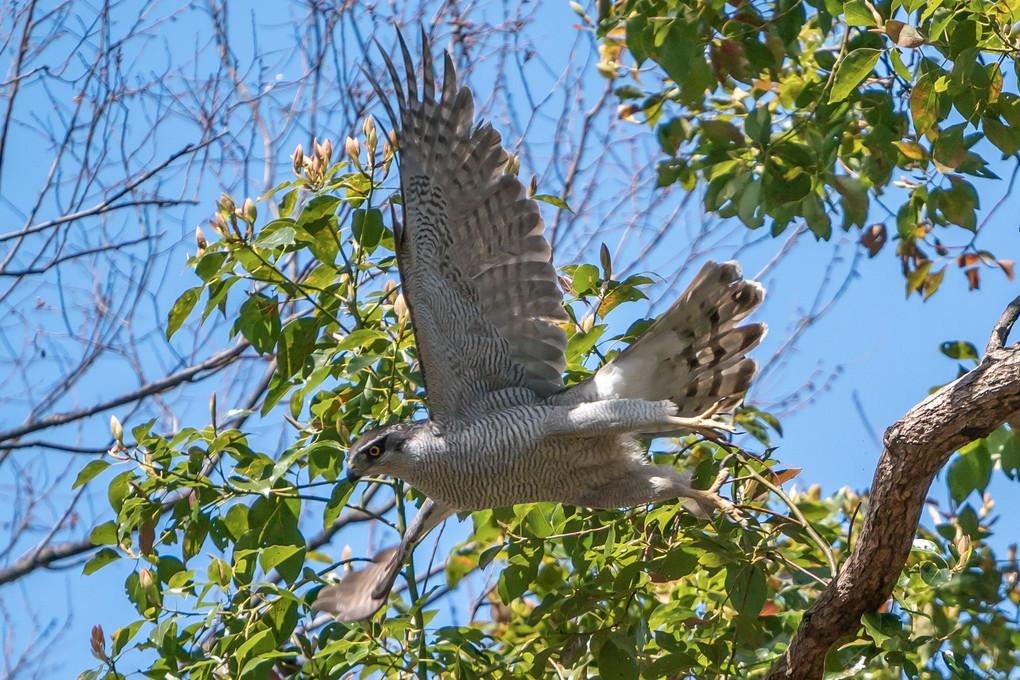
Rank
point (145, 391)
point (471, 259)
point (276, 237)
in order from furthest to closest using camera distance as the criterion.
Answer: point (145, 391) → point (471, 259) → point (276, 237)

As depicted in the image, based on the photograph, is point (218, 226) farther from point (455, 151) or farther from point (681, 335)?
point (681, 335)

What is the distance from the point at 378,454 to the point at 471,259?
69cm

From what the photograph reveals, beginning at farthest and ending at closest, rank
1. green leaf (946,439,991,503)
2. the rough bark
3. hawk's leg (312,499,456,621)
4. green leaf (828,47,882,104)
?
hawk's leg (312,499,456,621) → green leaf (828,47,882,104) → green leaf (946,439,991,503) → the rough bark

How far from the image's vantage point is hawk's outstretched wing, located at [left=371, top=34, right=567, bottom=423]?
3.39 meters

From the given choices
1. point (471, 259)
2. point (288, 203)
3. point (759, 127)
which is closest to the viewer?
point (759, 127)

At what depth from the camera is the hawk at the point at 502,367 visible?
3.28 meters

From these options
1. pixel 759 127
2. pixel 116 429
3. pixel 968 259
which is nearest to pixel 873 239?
pixel 968 259

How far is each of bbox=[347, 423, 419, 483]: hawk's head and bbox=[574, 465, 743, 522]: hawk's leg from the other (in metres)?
0.59

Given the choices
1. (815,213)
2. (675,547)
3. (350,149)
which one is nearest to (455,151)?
(350,149)

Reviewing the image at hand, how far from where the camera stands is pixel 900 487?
8.57ft

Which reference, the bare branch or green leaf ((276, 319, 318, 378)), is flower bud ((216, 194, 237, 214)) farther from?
the bare branch

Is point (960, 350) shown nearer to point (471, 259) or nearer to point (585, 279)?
point (585, 279)

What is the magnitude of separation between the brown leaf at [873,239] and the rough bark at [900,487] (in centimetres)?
143

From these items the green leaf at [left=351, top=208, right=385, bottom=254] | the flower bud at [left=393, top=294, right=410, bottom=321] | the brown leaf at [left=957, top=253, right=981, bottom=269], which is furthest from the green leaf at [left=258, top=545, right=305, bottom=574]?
the brown leaf at [left=957, top=253, right=981, bottom=269]
